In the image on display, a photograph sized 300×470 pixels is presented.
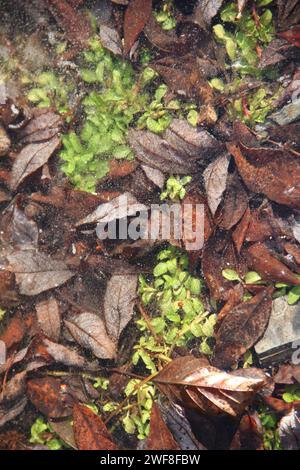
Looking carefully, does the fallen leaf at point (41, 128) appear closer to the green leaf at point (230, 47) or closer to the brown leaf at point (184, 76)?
the brown leaf at point (184, 76)

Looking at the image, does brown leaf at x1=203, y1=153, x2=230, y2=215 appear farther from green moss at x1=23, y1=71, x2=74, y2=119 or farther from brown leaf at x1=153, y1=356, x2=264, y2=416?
green moss at x1=23, y1=71, x2=74, y2=119

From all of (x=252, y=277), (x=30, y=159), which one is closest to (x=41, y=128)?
(x=30, y=159)

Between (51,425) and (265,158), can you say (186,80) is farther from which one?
(51,425)

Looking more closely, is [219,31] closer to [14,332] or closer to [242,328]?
[242,328]

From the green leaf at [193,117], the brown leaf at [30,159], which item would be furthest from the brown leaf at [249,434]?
the brown leaf at [30,159]

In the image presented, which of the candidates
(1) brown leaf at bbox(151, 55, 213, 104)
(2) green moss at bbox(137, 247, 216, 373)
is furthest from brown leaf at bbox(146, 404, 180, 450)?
(1) brown leaf at bbox(151, 55, 213, 104)

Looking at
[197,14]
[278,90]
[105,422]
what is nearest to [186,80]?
[197,14]
